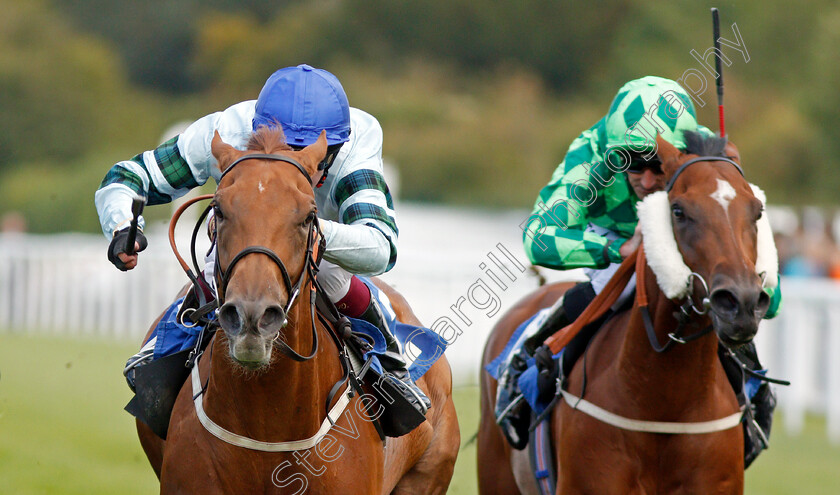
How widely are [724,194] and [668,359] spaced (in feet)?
2.06

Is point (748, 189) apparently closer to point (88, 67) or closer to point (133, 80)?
point (88, 67)

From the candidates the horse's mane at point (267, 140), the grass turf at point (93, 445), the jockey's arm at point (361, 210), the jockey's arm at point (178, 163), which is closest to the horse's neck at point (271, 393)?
the jockey's arm at point (361, 210)

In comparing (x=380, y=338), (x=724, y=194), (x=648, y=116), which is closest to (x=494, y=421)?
(x=380, y=338)

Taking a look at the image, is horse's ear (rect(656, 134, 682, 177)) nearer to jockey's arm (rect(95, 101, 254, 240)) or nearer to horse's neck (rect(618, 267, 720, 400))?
horse's neck (rect(618, 267, 720, 400))

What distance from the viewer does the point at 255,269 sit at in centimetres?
293

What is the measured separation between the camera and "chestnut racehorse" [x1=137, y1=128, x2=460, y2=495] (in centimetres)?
294

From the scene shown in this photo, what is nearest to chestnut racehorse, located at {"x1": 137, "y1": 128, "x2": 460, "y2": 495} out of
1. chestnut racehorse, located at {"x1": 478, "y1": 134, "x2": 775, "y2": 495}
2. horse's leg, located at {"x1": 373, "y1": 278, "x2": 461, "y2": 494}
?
horse's leg, located at {"x1": 373, "y1": 278, "x2": 461, "y2": 494}

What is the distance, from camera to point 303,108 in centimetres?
351

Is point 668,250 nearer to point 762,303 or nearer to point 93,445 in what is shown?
point 762,303

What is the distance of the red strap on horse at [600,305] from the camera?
13.6 feet

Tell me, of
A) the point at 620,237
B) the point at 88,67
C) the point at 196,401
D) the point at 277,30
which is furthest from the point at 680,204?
the point at 277,30

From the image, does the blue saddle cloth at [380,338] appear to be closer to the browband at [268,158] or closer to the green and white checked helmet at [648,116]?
the browband at [268,158]

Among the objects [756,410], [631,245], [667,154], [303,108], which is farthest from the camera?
[756,410]

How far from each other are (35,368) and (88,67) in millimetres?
23821
